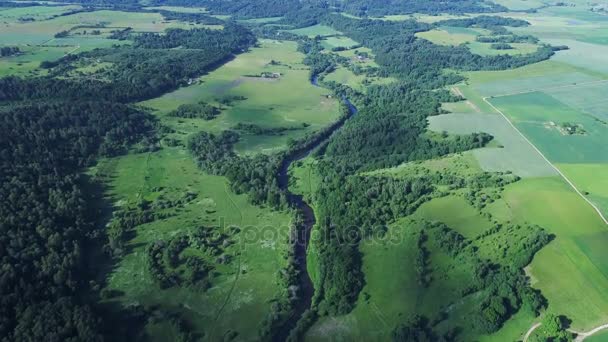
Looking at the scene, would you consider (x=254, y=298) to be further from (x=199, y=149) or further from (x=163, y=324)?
(x=199, y=149)

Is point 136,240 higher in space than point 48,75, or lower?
lower

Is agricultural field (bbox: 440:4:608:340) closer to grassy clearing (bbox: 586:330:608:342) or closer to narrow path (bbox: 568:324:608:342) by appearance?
narrow path (bbox: 568:324:608:342)

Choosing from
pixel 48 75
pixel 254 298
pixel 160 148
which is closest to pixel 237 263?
pixel 254 298

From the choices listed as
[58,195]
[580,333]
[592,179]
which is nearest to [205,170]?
[58,195]

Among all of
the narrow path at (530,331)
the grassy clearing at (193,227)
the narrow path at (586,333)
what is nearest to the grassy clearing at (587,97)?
the narrow path at (586,333)

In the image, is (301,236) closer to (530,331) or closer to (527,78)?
(530,331)
